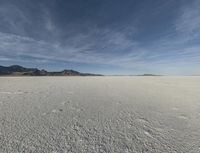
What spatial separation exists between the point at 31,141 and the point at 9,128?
87 cm

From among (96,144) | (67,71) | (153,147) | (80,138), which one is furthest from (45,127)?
(67,71)

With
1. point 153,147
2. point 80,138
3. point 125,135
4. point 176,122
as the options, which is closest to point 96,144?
point 80,138

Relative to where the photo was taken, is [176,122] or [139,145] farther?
[176,122]

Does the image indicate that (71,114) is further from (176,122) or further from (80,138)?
(176,122)

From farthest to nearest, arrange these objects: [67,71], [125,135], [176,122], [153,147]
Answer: [67,71], [176,122], [125,135], [153,147]

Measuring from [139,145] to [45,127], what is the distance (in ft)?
6.59

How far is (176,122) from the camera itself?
3496 millimetres

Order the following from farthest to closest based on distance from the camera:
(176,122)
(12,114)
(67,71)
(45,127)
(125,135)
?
(67,71), (12,114), (176,122), (45,127), (125,135)

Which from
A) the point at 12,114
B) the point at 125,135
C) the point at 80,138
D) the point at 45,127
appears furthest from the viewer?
the point at 12,114

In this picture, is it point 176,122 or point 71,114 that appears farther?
point 71,114

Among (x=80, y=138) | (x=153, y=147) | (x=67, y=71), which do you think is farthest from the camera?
(x=67, y=71)

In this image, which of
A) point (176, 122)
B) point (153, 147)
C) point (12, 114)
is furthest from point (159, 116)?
point (12, 114)

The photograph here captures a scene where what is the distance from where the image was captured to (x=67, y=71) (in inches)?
6132

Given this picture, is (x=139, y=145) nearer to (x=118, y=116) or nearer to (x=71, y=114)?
(x=118, y=116)
